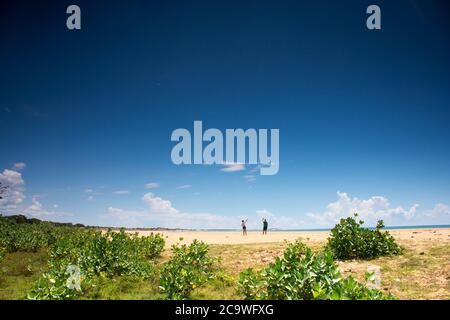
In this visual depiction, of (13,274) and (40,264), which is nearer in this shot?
(13,274)

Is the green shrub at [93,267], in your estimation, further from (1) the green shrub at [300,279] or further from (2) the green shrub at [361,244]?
(2) the green shrub at [361,244]

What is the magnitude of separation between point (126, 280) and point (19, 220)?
41.1 meters

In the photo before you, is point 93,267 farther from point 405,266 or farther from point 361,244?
point 405,266

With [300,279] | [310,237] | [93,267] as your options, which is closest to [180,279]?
[300,279]

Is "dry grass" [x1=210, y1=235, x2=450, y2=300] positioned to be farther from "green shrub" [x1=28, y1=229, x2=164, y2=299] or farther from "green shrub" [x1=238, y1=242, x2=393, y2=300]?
"green shrub" [x1=28, y1=229, x2=164, y2=299]

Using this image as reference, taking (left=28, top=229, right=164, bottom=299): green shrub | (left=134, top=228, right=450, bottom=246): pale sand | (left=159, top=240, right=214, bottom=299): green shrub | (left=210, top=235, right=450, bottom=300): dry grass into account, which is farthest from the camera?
(left=134, top=228, right=450, bottom=246): pale sand

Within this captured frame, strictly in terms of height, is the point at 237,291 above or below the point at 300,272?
below

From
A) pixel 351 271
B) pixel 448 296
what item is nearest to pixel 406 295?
pixel 448 296

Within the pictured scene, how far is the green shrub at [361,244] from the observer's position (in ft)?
47.6

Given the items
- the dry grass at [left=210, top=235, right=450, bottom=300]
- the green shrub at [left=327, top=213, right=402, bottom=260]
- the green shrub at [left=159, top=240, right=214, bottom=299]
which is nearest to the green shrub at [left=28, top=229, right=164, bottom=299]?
the green shrub at [left=159, top=240, right=214, bottom=299]

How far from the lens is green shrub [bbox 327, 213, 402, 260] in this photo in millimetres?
14500

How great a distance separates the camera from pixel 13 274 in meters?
15.9
